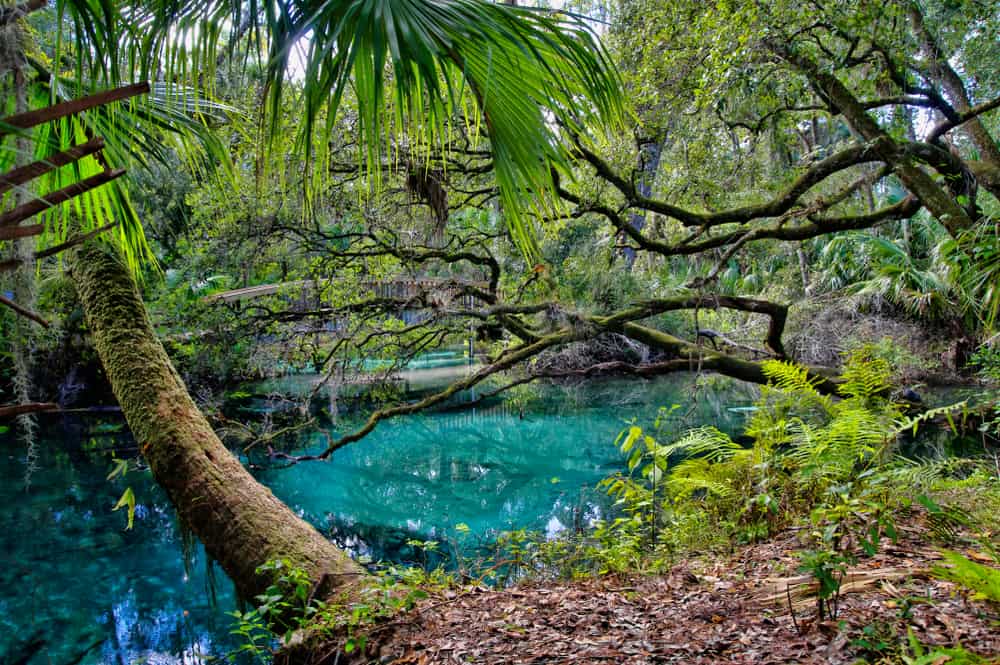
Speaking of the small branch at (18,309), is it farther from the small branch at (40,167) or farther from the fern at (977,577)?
the fern at (977,577)

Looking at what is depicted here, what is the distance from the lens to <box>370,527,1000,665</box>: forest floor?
1640mm

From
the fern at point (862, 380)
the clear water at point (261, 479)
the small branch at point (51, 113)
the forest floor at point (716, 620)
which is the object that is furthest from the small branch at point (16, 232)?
the fern at point (862, 380)

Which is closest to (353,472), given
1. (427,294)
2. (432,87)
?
(427,294)

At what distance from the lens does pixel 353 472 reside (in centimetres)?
859

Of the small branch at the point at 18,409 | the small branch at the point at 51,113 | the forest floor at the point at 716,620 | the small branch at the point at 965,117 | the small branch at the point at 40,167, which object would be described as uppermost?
the small branch at the point at 965,117

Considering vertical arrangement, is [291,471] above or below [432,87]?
below

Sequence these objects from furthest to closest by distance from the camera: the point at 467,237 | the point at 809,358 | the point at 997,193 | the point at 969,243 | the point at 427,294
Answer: the point at 809,358
the point at 467,237
the point at 427,294
the point at 997,193
the point at 969,243

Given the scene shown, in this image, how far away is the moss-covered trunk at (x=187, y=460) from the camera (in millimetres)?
2654

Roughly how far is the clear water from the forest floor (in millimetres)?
1149

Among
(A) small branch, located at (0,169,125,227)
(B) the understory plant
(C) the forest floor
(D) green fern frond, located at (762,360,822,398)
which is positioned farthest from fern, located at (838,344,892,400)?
(A) small branch, located at (0,169,125,227)

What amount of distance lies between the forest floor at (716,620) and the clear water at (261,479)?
1149 mm

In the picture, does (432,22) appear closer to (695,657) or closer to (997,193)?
(695,657)

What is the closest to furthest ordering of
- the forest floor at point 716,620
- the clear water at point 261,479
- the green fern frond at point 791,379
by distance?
the forest floor at point 716,620 → the green fern frond at point 791,379 → the clear water at point 261,479

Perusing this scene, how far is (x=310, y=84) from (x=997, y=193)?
18.9 feet
